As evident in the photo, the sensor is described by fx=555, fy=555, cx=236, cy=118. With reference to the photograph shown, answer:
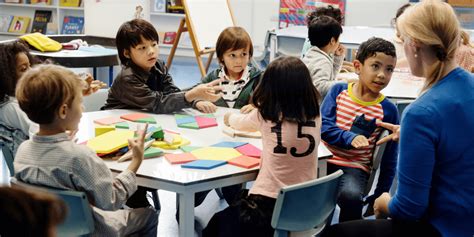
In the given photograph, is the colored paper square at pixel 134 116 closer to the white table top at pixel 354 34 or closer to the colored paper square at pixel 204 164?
the colored paper square at pixel 204 164

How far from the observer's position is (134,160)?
1.90 metres

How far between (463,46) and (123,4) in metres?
3.47

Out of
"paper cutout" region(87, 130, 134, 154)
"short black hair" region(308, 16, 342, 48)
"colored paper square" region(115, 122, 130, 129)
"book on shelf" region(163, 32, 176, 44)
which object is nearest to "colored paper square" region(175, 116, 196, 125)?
"colored paper square" region(115, 122, 130, 129)

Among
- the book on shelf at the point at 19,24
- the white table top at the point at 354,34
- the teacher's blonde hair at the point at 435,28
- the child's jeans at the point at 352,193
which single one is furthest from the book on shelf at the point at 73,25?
the teacher's blonde hair at the point at 435,28

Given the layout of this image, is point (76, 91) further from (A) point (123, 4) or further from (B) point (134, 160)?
(A) point (123, 4)

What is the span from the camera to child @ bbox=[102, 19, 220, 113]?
2750mm

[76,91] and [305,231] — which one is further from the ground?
[76,91]

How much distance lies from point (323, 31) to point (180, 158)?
1.58 m

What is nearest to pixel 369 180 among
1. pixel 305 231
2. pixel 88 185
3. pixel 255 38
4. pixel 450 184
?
pixel 305 231

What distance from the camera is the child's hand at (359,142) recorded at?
2436mm

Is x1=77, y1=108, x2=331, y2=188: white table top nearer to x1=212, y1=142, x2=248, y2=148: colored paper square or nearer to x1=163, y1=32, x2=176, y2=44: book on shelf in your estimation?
x1=212, y1=142, x2=248, y2=148: colored paper square

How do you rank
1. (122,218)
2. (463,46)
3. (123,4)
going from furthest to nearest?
(123,4), (463,46), (122,218)

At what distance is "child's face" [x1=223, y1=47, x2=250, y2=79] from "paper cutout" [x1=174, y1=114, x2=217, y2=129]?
0.44 metres

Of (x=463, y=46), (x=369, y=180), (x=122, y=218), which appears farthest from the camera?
(x=463, y=46)
